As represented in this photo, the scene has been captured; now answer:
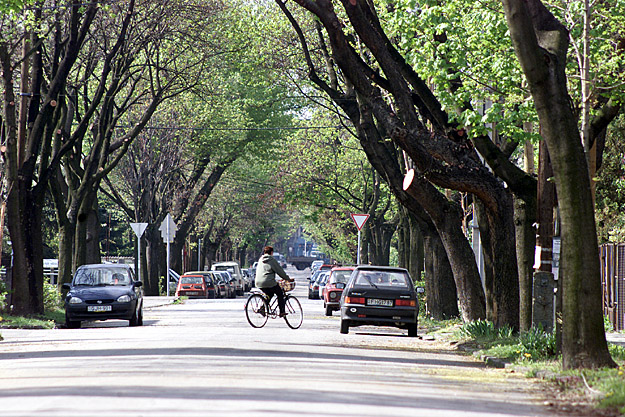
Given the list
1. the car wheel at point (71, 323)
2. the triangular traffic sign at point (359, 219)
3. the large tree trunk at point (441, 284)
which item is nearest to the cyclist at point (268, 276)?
the large tree trunk at point (441, 284)

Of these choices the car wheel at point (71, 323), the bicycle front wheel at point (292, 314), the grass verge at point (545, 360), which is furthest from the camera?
the car wheel at point (71, 323)

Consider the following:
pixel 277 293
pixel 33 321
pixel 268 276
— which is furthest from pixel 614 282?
pixel 33 321

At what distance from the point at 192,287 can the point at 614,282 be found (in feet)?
92.1

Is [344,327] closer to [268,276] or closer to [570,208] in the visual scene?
[268,276]

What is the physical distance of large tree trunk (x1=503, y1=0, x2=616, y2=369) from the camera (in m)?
11.9

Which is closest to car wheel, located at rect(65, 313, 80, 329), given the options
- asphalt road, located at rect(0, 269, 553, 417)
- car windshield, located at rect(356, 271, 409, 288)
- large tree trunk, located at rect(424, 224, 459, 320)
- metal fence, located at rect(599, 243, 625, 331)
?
asphalt road, located at rect(0, 269, 553, 417)

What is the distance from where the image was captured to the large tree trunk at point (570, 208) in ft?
39.0

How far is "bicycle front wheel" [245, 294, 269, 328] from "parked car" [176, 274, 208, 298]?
25.5 m

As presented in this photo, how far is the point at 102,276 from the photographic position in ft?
79.5

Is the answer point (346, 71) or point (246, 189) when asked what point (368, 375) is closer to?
point (346, 71)

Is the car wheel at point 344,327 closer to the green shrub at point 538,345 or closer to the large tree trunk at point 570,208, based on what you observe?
the green shrub at point 538,345

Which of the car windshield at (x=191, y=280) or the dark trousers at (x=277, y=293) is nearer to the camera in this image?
the dark trousers at (x=277, y=293)

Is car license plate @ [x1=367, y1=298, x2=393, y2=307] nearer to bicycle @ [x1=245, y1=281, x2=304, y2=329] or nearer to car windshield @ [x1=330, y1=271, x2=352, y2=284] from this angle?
bicycle @ [x1=245, y1=281, x2=304, y2=329]

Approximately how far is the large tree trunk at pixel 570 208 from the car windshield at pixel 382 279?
905 cm
